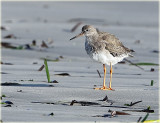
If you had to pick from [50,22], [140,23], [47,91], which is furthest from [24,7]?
[47,91]

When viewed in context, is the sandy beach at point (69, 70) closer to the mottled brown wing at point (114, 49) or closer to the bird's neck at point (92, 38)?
the mottled brown wing at point (114, 49)

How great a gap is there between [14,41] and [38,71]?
123 inches

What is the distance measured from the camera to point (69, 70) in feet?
25.7

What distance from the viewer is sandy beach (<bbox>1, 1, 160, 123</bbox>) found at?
5.05 metres

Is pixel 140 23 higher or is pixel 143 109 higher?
pixel 140 23

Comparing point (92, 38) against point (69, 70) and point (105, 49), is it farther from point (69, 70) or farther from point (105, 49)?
point (69, 70)

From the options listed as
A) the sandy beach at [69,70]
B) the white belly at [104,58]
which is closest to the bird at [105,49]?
the white belly at [104,58]

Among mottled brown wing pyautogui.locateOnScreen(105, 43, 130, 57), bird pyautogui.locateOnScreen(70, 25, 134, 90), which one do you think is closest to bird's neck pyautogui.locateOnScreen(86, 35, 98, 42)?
bird pyautogui.locateOnScreen(70, 25, 134, 90)

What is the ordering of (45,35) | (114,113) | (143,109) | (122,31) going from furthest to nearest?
1. (122,31)
2. (45,35)
3. (143,109)
4. (114,113)

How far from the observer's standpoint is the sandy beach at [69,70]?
16.6 feet

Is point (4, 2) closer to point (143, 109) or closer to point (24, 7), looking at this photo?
point (24, 7)

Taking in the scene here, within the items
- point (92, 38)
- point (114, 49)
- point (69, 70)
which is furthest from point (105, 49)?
point (69, 70)

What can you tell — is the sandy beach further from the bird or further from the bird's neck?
the bird's neck

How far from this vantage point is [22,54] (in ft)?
30.8
